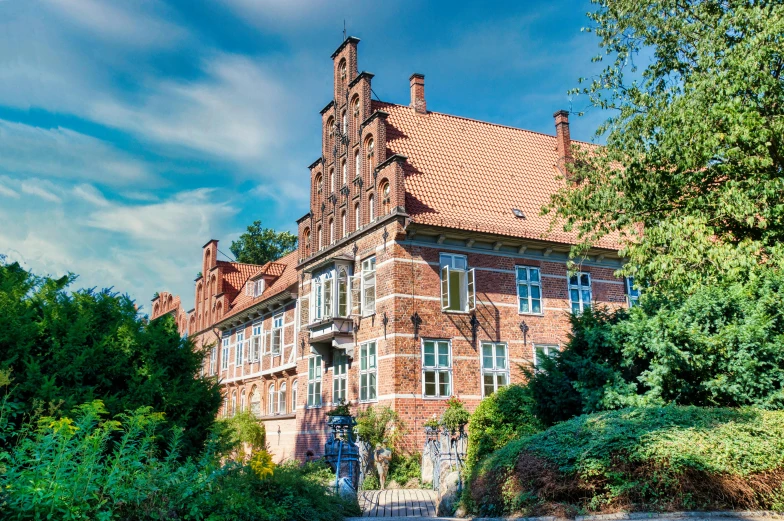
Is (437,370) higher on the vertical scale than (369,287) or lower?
lower

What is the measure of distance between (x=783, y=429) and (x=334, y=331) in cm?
1501

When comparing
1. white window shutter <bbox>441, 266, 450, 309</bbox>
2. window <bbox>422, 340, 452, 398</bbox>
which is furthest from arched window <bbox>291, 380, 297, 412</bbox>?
white window shutter <bbox>441, 266, 450, 309</bbox>

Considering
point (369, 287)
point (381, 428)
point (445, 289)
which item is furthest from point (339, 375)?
point (445, 289)

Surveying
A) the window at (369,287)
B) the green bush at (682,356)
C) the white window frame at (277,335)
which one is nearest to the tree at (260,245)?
the white window frame at (277,335)

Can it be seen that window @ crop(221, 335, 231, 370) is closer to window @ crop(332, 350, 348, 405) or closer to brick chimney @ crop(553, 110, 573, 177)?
window @ crop(332, 350, 348, 405)

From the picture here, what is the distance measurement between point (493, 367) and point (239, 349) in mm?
17362

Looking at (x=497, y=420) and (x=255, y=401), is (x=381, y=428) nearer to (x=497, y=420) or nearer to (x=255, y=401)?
(x=497, y=420)

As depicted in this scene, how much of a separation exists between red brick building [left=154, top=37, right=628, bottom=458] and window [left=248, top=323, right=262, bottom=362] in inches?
181

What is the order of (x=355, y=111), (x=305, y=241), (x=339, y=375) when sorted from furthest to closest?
1. (x=305, y=241)
2. (x=355, y=111)
3. (x=339, y=375)

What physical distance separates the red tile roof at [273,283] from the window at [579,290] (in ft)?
40.6

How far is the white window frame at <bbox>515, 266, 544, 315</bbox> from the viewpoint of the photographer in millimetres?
22622

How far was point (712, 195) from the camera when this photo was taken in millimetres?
Result: 14773

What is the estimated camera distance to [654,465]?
8531mm

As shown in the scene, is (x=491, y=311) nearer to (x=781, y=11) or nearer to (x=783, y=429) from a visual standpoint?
(x=781, y=11)
